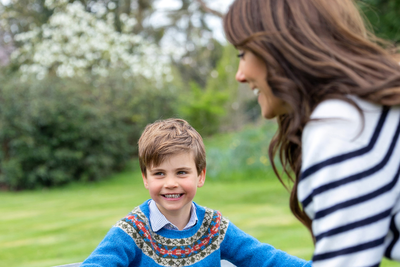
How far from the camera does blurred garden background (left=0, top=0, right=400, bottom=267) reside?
Result: 538cm

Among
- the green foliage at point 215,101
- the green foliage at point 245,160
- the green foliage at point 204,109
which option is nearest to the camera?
the green foliage at point 245,160

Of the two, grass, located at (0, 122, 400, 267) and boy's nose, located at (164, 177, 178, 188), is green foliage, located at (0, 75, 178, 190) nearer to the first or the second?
grass, located at (0, 122, 400, 267)

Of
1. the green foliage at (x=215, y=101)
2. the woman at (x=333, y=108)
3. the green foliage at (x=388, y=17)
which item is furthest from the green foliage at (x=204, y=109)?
the woman at (x=333, y=108)

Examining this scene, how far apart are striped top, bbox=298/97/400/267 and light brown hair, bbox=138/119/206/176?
66cm

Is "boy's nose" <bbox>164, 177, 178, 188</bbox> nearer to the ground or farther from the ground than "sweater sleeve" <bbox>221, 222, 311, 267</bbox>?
farther from the ground

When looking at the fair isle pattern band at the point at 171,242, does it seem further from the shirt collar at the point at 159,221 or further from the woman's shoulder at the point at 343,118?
the woman's shoulder at the point at 343,118

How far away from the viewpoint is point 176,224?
169cm

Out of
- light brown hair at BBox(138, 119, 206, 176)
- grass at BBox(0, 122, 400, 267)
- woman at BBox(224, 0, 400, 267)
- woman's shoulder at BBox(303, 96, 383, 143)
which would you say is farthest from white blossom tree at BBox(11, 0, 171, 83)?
woman's shoulder at BBox(303, 96, 383, 143)

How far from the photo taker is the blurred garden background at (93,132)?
538cm

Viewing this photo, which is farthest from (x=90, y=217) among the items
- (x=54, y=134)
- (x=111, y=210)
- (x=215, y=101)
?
(x=215, y=101)

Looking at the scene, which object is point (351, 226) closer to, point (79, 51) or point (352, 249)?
point (352, 249)

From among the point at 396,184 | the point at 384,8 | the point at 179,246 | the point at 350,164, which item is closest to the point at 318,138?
the point at 350,164

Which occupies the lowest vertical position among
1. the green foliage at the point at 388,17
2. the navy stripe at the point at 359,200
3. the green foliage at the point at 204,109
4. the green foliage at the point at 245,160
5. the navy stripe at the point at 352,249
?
the navy stripe at the point at 352,249

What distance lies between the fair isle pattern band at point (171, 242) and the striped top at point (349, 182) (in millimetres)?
667
